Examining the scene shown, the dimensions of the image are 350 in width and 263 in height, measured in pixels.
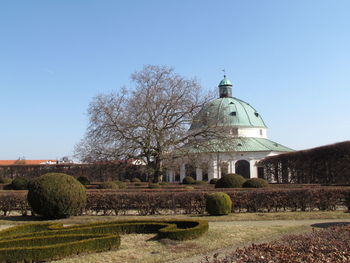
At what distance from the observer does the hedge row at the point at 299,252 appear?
5.92 metres

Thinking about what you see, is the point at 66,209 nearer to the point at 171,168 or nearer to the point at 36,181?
the point at 36,181

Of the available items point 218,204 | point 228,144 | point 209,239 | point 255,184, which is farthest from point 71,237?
point 228,144

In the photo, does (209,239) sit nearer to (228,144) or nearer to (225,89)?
(228,144)

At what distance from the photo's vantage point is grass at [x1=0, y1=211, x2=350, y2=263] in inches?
363

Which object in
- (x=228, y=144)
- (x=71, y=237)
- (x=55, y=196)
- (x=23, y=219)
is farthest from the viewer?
(x=228, y=144)

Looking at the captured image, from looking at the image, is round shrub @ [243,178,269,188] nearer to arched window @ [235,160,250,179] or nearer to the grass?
the grass

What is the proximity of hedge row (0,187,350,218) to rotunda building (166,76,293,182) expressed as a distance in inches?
597

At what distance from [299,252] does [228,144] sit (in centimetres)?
2749

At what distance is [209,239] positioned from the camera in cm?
1117

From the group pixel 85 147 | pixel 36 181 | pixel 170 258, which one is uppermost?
pixel 85 147

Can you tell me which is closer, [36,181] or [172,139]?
[36,181]

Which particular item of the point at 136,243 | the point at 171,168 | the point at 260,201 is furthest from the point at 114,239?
the point at 171,168

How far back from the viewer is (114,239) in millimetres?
9938

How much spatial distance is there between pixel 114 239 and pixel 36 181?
A: 7891mm
